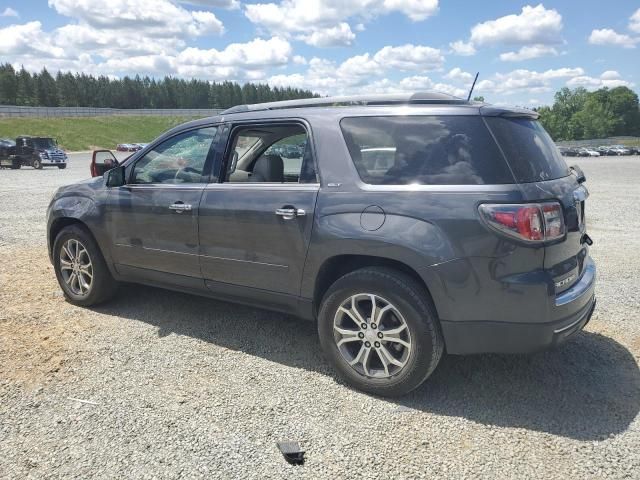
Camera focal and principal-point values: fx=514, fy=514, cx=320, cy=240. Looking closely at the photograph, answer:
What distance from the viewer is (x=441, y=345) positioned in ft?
10.4

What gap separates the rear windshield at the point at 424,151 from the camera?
9.83ft

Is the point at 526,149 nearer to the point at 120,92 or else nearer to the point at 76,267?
the point at 76,267

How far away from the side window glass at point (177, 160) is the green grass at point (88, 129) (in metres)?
57.9

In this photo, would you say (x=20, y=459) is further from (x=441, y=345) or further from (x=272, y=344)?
(x=441, y=345)

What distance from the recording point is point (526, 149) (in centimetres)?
313

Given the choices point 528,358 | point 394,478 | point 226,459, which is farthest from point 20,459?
point 528,358

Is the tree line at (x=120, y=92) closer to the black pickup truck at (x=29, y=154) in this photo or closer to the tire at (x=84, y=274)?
the black pickup truck at (x=29, y=154)

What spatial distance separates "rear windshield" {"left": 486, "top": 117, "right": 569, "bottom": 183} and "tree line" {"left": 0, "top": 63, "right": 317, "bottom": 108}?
88996 mm

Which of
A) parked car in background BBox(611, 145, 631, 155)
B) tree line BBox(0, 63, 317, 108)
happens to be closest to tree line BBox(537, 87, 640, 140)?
parked car in background BBox(611, 145, 631, 155)

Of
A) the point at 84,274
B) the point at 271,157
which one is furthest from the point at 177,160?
the point at 84,274

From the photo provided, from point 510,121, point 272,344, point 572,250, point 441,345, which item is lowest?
point 272,344

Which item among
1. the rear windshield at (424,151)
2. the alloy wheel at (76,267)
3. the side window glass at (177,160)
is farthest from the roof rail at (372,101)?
the alloy wheel at (76,267)

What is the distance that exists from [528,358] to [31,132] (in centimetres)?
7341

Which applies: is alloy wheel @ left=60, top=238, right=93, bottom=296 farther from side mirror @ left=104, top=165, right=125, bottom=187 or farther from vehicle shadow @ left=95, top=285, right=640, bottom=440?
side mirror @ left=104, top=165, right=125, bottom=187
